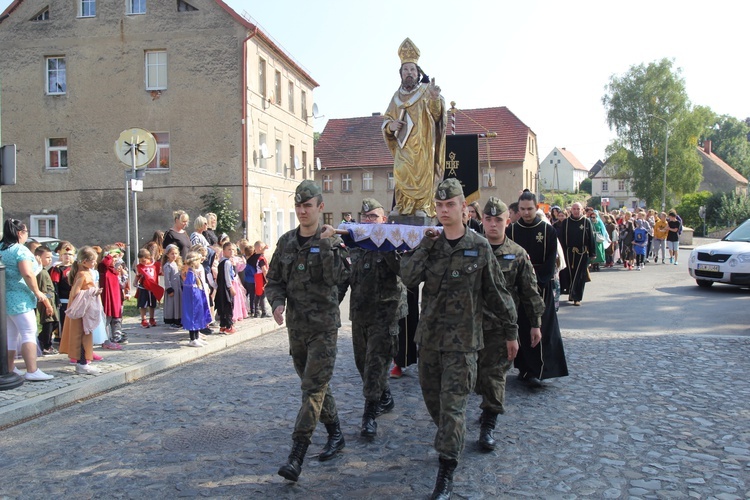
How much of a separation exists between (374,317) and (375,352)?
0.30 meters

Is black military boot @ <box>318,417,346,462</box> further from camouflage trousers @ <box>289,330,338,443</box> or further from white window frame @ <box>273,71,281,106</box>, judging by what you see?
white window frame @ <box>273,71,281,106</box>

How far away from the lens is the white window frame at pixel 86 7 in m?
27.8

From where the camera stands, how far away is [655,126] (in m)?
56.2

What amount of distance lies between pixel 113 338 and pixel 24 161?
74.7 feet

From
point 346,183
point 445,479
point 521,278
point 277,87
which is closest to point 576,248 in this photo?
point 521,278

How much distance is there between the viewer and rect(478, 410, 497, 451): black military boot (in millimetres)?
4988

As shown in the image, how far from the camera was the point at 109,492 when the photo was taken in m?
4.26

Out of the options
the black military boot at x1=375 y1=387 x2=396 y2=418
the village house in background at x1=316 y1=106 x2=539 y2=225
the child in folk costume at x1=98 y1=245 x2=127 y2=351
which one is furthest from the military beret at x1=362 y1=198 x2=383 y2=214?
the village house in background at x1=316 y1=106 x2=539 y2=225

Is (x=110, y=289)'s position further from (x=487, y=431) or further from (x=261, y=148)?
(x=261, y=148)

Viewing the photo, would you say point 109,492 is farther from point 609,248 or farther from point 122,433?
point 609,248

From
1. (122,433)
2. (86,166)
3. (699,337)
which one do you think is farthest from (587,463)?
(86,166)

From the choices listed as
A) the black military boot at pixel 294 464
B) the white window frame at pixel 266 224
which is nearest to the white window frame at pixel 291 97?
the white window frame at pixel 266 224

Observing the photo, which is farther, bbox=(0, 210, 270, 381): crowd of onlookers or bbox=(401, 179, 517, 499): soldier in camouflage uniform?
bbox=(0, 210, 270, 381): crowd of onlookers

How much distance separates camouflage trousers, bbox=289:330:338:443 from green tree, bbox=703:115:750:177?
101313mm
